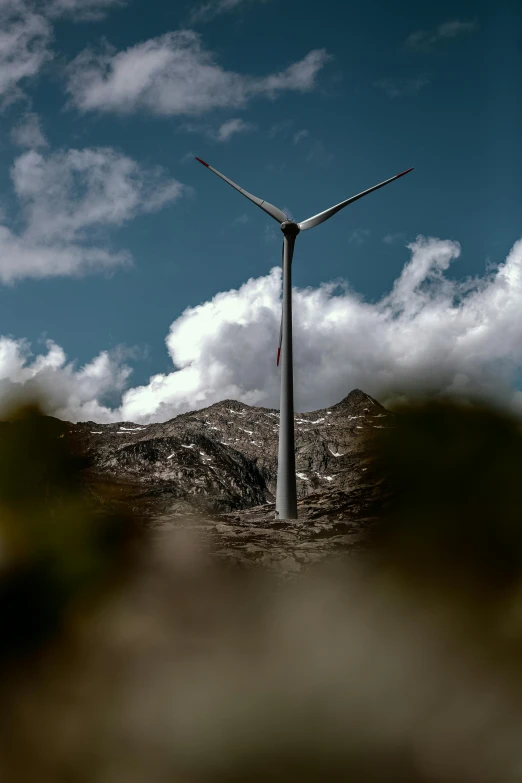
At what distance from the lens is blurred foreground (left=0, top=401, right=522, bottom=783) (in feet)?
3.12

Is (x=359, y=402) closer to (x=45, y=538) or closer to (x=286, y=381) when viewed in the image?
(x=45, y=538)

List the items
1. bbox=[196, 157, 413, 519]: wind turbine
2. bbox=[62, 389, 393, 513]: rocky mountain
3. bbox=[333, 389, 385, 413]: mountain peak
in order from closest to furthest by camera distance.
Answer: bbox=[333, 389, 385, 413]: mountain peak → bbox=[62, 389, 393, 513]: rocky mountain → bbox=[196, 157, 413, 519]: wind turbine

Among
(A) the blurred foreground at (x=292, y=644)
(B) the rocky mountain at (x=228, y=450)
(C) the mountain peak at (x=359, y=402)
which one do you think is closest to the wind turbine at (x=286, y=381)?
(B) the rocky mountain at (x=228, y=450)

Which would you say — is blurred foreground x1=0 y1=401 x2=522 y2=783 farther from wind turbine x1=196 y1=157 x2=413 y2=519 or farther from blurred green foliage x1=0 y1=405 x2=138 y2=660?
wind turbine x1=196 y1=157 x2=413 y2=519

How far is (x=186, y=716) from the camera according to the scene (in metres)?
1.01

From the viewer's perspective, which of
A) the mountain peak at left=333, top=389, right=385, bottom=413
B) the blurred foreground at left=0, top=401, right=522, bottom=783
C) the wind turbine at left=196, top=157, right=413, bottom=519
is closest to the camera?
the blurred foreground at left=0, top=401, right=522, bottom=783

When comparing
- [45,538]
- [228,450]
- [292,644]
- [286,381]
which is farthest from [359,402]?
[228,450]

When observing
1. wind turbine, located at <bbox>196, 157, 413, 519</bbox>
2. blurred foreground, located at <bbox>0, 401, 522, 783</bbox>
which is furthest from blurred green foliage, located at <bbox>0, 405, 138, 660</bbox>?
wind turbine, located at <bbox>196, 157, 413, 519</bbox>

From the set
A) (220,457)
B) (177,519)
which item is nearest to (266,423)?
(220,457)

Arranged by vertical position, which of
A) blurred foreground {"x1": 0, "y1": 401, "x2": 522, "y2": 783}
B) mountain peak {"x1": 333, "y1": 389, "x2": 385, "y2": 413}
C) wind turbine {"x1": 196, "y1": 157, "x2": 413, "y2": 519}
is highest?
wind turbine {"x1": 196, "y1": 157, "x2": 413, "y2": 519}

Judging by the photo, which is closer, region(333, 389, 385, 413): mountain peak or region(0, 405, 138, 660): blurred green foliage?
region(0, 405, 138, 660): blurred green foliage

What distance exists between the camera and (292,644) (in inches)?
40.8

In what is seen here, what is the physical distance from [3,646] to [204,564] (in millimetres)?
400

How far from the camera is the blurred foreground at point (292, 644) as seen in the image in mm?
950
